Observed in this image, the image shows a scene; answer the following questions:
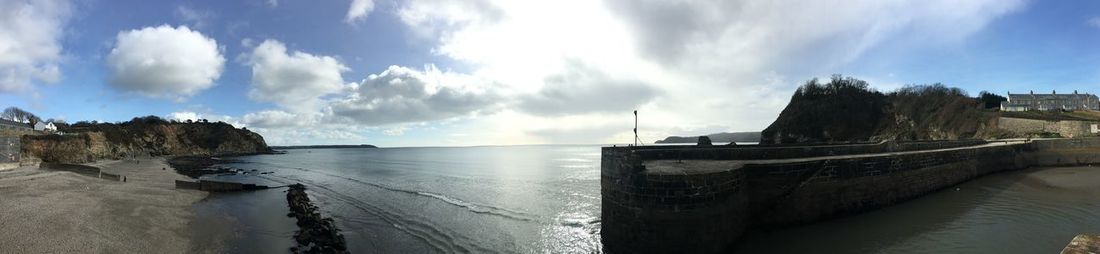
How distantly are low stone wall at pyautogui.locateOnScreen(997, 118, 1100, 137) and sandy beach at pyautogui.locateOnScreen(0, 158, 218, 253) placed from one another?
6733 centimetres

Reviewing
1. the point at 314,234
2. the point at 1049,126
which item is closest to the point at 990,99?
the point at 1049,126

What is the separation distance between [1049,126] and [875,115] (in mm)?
33263

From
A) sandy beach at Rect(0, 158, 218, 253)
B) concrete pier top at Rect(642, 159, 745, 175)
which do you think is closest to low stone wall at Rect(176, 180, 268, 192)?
sandy beach at Rect(0, 158, 218, 253)

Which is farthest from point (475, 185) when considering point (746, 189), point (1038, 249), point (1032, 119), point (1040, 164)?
point (1032, 119)

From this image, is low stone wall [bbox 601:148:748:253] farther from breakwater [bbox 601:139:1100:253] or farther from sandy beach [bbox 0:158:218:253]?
sandy beach [bbox 0:158:218:253]

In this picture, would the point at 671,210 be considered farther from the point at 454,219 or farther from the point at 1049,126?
the point at 1049,126

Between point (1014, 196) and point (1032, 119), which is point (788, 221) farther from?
point (1032, 119)

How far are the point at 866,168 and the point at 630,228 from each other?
989cm

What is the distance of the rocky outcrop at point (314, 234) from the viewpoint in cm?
1365

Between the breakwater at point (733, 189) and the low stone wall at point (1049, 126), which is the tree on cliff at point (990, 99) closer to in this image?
the low stone wall at point (1049, 126)

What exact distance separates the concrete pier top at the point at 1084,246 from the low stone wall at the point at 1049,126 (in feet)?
182

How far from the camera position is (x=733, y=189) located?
431 inches

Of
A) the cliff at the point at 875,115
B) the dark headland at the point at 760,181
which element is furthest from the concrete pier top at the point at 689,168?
the cliff at the point at 875,115

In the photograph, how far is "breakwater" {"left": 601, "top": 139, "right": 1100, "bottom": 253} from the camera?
9820 mm
